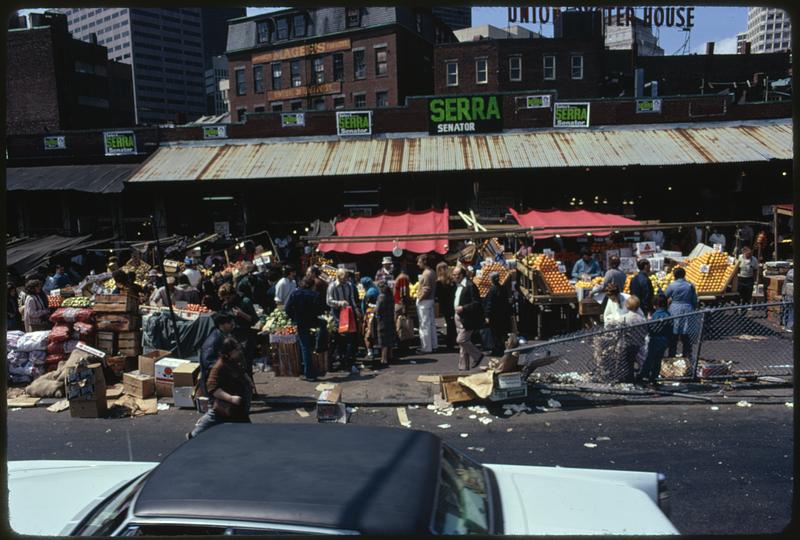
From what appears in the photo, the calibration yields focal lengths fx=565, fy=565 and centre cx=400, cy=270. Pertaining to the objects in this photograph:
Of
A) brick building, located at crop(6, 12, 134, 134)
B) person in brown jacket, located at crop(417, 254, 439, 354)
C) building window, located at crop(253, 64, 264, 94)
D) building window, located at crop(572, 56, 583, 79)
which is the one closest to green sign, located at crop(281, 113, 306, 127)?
person in brown jacket, located at crop(417, 254, 439, 354)

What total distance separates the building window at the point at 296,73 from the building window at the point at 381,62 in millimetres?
→ 8347

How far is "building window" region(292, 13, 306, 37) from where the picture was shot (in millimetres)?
54756

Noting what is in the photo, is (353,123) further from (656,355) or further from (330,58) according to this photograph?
(330,58)

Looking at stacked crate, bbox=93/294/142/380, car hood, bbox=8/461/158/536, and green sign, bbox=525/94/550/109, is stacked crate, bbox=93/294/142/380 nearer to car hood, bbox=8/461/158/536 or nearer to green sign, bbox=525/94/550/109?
car hood, bbox=8/461/158/536

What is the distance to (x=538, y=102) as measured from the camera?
78.2 ft

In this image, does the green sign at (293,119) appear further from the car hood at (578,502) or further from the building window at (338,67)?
the building window at (338,67)

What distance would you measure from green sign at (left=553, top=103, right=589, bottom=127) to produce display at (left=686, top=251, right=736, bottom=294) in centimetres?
1151

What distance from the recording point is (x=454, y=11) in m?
175

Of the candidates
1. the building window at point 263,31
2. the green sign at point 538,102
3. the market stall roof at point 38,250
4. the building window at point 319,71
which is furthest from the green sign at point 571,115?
the building window at point 263,31

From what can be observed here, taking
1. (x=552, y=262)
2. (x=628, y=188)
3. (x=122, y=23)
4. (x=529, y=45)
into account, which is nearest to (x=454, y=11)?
(x=122, y=23)

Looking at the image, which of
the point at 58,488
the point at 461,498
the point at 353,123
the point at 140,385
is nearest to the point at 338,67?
the point at 353,123

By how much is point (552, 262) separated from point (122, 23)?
665ft

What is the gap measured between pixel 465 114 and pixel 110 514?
74.0 ft

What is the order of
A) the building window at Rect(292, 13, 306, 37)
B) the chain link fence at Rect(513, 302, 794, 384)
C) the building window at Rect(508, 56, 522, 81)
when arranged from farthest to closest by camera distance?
the building window at Rect(292, 13, 306, 37) < the building window at Rect(508, 56, 522, 81) < the chain link fence at Rect(513, 302, 794, 384)
